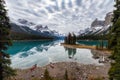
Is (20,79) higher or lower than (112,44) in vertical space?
lower

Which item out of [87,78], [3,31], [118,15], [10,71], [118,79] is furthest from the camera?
[87,78]

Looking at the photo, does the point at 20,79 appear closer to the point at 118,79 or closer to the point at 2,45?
the point at 2,45

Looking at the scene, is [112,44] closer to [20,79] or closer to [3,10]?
[3,10]

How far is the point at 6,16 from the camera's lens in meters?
19.5

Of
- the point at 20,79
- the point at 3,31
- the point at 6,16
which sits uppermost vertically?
the point at 6,16

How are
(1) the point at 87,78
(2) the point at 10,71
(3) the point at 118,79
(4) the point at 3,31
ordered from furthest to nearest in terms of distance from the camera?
(1) the point at 87,78, (2) the point at 10,71, (4) the point at 3,31, (3) the point at 118,79

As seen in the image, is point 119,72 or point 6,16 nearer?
point 119,72

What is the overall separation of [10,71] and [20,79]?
19428 mm

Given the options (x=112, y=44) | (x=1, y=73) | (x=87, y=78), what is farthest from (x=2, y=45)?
(x=87, y=78)

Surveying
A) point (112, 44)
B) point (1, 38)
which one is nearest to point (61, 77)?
point (112, 44)

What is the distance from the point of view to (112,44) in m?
24.9

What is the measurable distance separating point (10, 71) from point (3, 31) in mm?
4946

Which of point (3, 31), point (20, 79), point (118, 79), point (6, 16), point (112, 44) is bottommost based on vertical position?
point (20, 79)

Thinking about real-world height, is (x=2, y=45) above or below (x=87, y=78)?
above
